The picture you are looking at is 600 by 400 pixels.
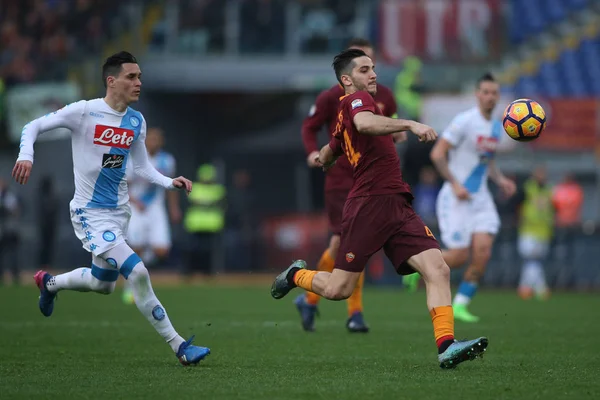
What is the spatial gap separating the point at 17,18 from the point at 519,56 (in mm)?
13329

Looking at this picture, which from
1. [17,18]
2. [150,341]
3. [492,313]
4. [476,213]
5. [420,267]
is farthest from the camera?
[17,18]

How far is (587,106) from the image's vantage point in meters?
26.5

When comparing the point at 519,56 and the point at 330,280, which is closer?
the point at 330,280

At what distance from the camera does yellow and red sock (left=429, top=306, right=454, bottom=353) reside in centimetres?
755

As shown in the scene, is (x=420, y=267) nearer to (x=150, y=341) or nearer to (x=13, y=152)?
(x=150, y=341)

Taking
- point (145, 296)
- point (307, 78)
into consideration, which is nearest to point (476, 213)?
point (145, 296)

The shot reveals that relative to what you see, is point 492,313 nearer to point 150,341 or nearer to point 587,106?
point 150,341

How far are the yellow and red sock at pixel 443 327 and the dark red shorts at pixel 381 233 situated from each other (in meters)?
0.41

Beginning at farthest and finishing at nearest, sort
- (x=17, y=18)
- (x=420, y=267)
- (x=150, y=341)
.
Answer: (x=17, y=18) → (x=150, y=341) → (x=420, y=267)

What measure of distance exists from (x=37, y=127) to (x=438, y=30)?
21.1 m

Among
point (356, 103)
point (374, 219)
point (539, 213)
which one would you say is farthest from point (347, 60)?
point (539, 213)

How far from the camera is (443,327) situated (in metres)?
7.58

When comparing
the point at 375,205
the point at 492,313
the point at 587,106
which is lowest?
the point at 492,313

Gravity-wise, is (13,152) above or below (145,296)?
above
